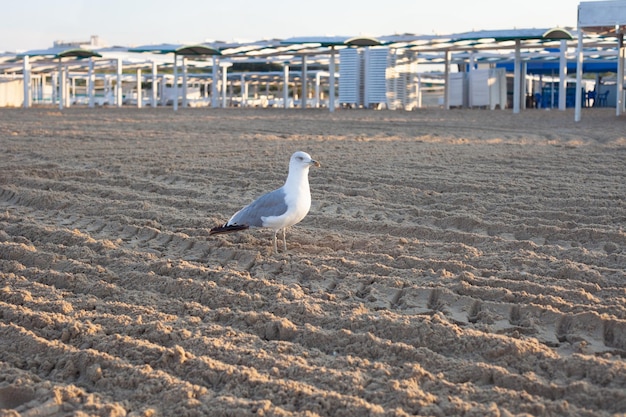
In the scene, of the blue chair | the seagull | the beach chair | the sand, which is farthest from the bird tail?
the blue chair

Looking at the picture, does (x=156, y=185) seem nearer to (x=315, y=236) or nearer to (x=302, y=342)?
(x=315, y=236)

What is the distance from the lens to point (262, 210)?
5.92m

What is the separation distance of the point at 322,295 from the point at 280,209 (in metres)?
1.13

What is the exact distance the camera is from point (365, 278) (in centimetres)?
531

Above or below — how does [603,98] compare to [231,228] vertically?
above

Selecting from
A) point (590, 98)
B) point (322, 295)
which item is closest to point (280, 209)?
point (322, 295)

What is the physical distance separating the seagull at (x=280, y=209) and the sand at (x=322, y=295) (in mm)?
247

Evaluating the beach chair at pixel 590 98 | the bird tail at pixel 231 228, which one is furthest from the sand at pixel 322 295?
the beach chair at pixel 590 98

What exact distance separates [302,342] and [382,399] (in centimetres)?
80

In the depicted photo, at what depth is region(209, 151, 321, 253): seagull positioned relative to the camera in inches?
231

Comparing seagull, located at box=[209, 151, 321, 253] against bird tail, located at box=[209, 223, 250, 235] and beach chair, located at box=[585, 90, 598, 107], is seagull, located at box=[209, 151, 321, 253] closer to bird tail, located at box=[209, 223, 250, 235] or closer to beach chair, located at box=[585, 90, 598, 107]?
bird tail, located at box=[209, 223, 250, 235]

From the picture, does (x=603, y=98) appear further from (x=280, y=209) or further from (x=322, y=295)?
(x=322, y=295)

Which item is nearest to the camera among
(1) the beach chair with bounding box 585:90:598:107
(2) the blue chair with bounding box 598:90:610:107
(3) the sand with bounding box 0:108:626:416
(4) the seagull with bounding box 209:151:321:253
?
(3) the sand with bounding box 0:108:626:416

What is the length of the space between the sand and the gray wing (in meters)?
0.27
